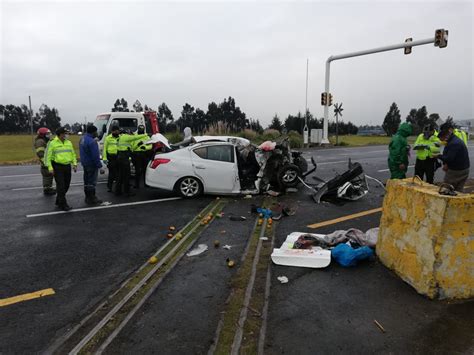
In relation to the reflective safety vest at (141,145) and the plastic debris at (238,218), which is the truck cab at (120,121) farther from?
the plastic debris at (238,218)

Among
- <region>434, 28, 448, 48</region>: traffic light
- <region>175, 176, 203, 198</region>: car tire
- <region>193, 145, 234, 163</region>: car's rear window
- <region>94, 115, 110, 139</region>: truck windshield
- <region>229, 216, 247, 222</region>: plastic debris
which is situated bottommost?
<region>229, 216, 247, 222</region>: plastic debris

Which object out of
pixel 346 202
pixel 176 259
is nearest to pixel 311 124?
pixel 346 202

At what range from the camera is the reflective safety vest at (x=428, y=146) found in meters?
7.61

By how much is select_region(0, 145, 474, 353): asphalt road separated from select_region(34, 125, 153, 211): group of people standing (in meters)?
1.13

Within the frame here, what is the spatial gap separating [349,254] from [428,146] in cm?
450

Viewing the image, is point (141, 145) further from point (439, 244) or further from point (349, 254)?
point (439, 244)

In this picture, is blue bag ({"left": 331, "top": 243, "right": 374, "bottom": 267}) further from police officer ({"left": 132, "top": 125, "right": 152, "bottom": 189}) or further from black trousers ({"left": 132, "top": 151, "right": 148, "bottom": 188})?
black trousers ({"left": 132, "top": 151, "right": 148, "bottom": 188})

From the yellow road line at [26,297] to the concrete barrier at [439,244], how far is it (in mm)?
4009

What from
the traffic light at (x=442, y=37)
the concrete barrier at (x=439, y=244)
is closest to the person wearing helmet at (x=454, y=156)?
the concrete barrier at (x=439, y=244)

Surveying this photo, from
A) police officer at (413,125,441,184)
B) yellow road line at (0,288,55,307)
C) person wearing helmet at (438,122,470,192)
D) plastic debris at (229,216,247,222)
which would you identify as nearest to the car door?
plastic debris at (229,216,247,222)

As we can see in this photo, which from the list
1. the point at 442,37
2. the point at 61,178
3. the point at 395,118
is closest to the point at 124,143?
the point at 61,178

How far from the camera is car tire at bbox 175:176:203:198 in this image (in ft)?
28.0

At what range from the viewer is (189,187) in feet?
28.1

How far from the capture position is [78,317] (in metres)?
3.38
